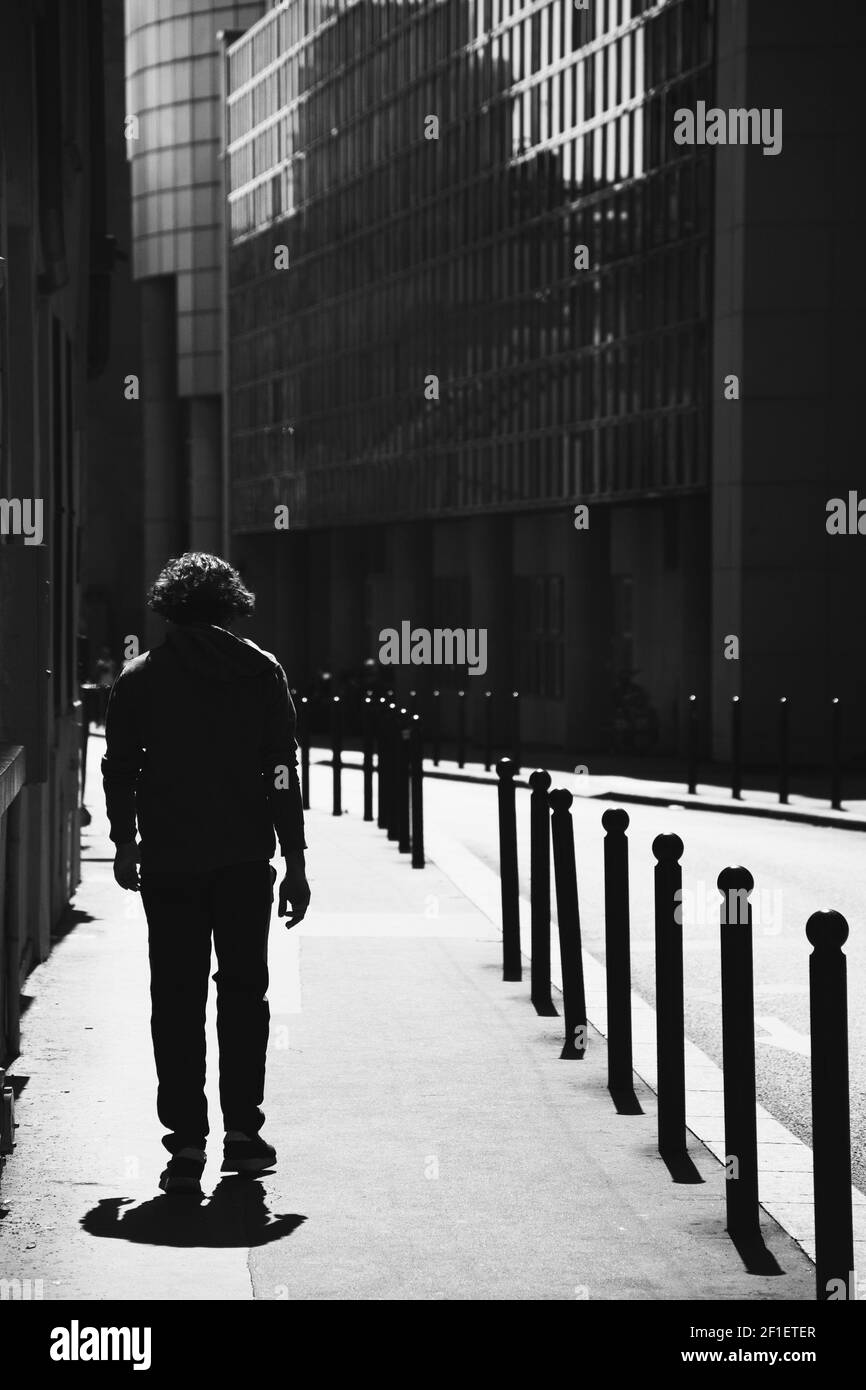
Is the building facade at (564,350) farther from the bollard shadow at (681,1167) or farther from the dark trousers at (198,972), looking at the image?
the dark trousers at (198,972)

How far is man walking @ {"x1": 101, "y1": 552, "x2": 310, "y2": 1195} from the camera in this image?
6832mm

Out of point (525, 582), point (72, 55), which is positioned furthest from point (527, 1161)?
point (525, 582)

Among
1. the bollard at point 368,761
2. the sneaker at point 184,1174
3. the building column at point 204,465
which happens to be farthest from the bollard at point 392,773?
the building column at point 204,465

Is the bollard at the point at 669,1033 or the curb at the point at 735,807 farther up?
the bollard at the point at 669,1033

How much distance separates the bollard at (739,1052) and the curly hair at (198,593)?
1704 millimetres

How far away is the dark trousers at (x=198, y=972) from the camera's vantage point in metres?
6.85

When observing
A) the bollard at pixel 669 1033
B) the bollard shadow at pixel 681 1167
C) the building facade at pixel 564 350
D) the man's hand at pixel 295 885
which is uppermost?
the building facade at pixel 564 350

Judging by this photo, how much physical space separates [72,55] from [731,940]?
9768 mm

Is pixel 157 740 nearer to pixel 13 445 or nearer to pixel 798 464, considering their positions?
pixel 13 445

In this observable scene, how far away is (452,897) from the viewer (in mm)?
14844

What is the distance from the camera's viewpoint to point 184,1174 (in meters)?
6.69

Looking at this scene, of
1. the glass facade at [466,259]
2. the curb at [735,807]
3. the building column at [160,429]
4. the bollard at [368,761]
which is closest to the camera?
the bollard at [368,761]

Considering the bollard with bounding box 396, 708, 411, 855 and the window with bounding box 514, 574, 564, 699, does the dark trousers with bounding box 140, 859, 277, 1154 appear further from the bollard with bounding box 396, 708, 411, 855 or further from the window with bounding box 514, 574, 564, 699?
the window with bounding box 514, 574, 564, 699
